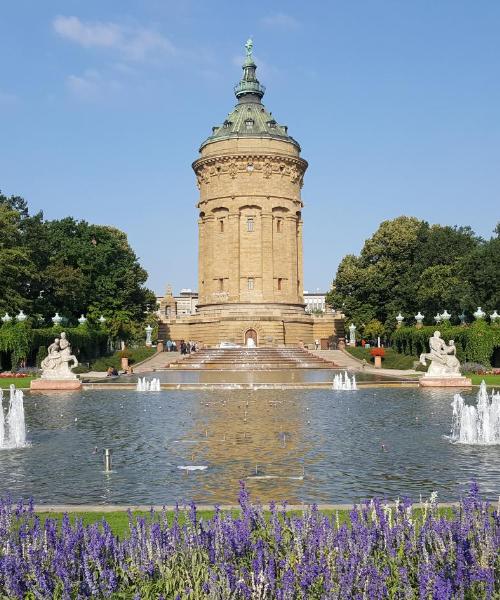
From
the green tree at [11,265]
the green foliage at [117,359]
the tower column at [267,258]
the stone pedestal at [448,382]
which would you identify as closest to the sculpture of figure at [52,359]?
the stone pedestal at [448,382]

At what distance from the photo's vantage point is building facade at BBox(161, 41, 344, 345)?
77.5 meters

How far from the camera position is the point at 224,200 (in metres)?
78.9

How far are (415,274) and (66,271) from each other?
37.3 metres

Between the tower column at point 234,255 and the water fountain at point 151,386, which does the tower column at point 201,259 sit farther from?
the water fountain at point 151,386

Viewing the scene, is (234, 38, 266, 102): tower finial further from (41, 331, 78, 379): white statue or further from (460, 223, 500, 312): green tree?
(41, 331, 78, 379): white statue

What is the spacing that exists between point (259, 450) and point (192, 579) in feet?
29.1

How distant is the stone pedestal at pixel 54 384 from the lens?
33094 mm

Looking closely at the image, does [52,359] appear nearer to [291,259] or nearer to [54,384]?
[54,384]

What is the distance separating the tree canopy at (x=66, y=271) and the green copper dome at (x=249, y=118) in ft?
60.9

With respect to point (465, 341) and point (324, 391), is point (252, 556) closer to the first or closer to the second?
point (324, 391)

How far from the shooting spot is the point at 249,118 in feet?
262

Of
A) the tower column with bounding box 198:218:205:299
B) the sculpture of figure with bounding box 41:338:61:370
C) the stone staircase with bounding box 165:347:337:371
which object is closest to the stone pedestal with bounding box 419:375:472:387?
the sculpture of figure with bounding box 41:338:61:370

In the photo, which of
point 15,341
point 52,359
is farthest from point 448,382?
point 15,341

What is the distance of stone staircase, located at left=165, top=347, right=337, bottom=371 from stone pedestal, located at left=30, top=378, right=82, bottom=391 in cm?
2083
